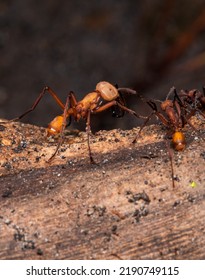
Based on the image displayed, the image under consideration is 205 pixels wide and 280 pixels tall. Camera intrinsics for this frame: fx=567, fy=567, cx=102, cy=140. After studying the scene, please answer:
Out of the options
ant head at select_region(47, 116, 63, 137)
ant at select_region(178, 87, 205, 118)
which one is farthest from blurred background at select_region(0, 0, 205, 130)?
ant head at select_region(47, 116, 63, 137)

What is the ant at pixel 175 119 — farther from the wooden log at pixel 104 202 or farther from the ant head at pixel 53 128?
the ant head at pixel 53 128

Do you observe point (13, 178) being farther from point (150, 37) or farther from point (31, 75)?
point (150, 37)

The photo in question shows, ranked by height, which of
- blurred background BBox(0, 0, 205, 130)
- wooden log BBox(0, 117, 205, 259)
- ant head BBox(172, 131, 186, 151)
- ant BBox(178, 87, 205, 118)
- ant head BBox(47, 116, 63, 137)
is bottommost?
wooden log BBox(0, 117, 205, 259)

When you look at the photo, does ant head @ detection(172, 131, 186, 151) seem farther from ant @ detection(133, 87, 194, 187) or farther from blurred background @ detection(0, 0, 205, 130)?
blurred background @ detection(0, 0, 205, 130)

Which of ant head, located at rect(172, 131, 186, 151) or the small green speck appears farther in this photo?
ant head, located at rect(172, 131, 186, 151)

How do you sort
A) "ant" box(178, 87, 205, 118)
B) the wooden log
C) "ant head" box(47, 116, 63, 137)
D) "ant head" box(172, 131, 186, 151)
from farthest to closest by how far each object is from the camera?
"ant" box(178, 87, 205, 118)
"ant head" box(47, 116, 63, 137)
"ant head" box(172, 131, 186, 151)
the wooden log

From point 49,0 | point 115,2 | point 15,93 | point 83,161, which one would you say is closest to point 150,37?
point 115,2

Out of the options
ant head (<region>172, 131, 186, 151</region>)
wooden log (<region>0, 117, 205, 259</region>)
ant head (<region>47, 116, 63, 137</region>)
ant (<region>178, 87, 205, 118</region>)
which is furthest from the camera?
ant (<region>178, 87, 205, 118</region>)

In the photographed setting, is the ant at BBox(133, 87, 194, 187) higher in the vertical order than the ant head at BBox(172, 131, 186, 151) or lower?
higher

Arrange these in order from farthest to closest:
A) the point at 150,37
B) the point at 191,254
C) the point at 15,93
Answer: the point at 150,37 < the point at 15,93 < the point at 191,254
